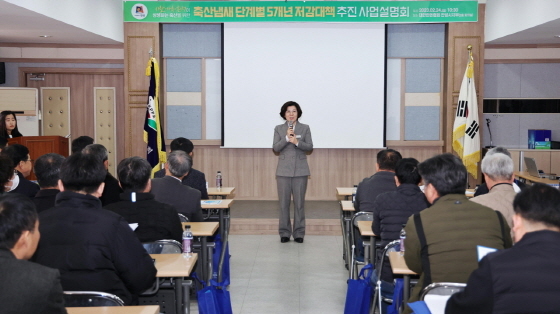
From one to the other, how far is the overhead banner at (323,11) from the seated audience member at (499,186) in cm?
556

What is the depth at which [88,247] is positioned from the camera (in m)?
2.80

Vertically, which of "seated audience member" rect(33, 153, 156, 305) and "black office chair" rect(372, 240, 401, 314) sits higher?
"seated audience member" rect(33, 153, 156, 305)

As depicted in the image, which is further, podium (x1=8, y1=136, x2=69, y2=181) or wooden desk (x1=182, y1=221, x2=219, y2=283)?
podium (x1=8, y1=136, x2=69, y2=181)

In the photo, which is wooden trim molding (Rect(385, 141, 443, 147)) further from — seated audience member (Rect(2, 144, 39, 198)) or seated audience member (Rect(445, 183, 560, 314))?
seated audience member (Rect(445, 183, 560, 314))

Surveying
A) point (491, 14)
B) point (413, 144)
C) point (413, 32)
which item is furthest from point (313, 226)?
point (491, 14)

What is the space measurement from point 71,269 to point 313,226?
547 cm

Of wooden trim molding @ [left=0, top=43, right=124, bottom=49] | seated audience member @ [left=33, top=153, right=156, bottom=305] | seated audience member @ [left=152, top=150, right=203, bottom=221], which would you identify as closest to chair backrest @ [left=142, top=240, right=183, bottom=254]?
seated audience member @ [left=33, top=153, right=156, bottom=305]

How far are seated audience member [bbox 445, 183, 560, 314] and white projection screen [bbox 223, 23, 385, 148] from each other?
729 centimetres

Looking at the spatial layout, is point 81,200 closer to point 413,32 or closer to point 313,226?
point 313,226

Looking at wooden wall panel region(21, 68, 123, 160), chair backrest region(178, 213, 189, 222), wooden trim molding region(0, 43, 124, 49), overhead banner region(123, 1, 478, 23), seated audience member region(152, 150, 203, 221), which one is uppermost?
overhead banner region(123, 1, 478, 23)

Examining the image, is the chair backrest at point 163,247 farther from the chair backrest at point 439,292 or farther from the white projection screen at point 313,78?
the white projection screen at point 313,78

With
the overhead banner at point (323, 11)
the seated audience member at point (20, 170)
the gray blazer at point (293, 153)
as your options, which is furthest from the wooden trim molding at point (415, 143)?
the seated audience member at point (20, 170)

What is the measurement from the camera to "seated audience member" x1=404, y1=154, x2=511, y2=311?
2883 mm

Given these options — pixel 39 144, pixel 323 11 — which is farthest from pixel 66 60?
pixel 323 11
